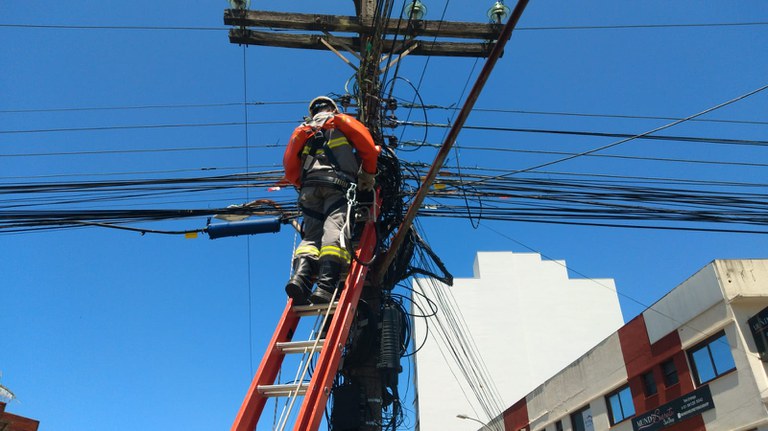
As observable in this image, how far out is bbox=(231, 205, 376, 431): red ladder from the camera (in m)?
3.71

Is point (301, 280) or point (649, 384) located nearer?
point (301, 280)

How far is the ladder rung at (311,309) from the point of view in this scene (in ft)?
15.3

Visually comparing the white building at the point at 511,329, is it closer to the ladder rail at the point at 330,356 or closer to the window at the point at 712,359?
the window at the point at 712,359

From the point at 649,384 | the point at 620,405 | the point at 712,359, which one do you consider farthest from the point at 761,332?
the point at 620,405

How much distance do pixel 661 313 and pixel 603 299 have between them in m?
25.0

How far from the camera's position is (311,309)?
465 cm

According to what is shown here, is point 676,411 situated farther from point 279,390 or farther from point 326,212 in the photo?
point 279,390

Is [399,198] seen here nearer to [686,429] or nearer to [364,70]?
[364,70]

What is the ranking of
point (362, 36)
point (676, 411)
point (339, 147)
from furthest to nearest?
point (676, 411), point (362, 36), point (339, 147)

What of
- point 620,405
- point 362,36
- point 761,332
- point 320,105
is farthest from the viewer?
point 620,405

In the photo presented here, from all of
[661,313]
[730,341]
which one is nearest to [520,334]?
[661,313]

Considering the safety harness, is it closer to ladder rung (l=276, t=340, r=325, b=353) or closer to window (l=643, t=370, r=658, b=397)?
ladder rung (l=276, t=340, r=325, b=353)

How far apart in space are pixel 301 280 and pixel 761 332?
12.4 m

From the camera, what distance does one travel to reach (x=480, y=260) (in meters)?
41.2
